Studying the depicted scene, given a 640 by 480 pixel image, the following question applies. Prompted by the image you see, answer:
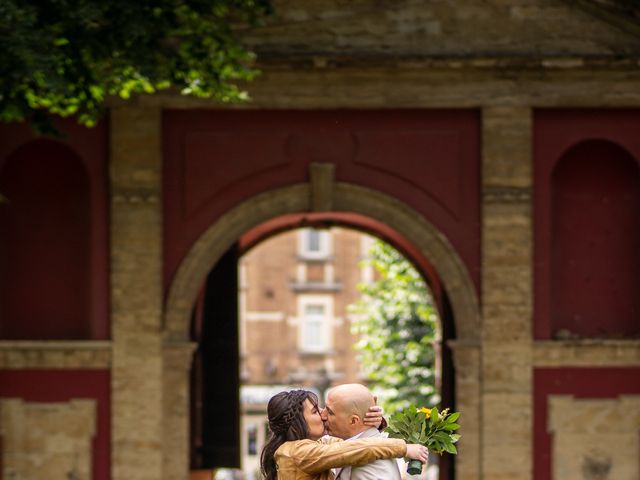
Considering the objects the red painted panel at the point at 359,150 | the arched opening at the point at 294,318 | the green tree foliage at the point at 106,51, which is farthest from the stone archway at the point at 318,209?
the arched opening at the point at 294,318

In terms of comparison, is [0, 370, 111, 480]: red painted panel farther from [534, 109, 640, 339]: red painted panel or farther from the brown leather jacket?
the brown leather jacket

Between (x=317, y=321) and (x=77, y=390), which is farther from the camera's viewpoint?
(x=317, y=321)

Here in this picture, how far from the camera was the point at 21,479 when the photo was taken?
18.7 metres

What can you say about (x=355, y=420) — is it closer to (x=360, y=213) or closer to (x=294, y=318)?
(x=360, y=213)

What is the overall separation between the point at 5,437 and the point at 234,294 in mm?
3365

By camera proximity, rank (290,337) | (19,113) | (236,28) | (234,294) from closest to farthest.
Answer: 1. (19,113)
2. (236,28)
3. (234,294)
4. (290,337)

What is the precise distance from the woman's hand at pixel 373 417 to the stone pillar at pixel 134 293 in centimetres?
1066

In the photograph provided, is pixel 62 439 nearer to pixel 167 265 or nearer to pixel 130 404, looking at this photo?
pixel 130 404

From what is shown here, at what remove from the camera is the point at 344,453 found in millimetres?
8156

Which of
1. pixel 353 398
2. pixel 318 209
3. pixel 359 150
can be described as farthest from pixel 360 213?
pixel 353 398

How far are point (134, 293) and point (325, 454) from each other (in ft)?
35.3

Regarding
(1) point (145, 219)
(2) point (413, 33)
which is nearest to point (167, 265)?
(1) point (145, 219)

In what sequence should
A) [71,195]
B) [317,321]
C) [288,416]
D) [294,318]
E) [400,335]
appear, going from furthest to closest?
1. [317,321]
2. [294,318]
3. [400,335]
4. [71,195]
5. [288,416]

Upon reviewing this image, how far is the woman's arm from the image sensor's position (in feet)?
26.6
